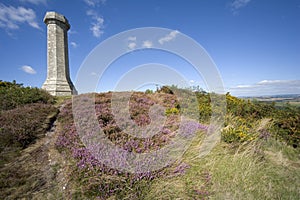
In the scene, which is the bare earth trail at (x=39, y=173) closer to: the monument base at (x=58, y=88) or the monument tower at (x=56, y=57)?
the monument base at (x=58, y=88)

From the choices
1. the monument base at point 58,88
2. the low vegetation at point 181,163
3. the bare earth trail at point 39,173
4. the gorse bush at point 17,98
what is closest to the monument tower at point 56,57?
the monument base at point 58,88

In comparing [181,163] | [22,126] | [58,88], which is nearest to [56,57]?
[58,88]

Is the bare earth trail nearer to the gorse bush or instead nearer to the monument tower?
the gorse bush

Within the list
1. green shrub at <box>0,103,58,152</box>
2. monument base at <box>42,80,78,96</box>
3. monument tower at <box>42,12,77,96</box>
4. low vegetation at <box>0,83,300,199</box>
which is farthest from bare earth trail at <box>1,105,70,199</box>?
monument tower at <box>42,12,77,96</box>

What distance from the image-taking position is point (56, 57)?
11.5m

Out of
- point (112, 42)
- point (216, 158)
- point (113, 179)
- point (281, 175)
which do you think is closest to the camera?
point (113, 179)

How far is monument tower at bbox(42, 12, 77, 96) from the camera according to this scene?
1130 centimetres

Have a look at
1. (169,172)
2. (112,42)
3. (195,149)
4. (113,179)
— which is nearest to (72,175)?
(113,179)

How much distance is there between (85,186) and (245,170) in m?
2.81

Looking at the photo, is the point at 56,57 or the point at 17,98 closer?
the point at 17,98

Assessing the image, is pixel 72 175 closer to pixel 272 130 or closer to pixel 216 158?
pixel 216 158

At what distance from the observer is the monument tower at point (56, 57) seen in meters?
11.3

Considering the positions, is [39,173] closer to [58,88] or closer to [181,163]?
[181,163]

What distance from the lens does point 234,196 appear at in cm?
219
